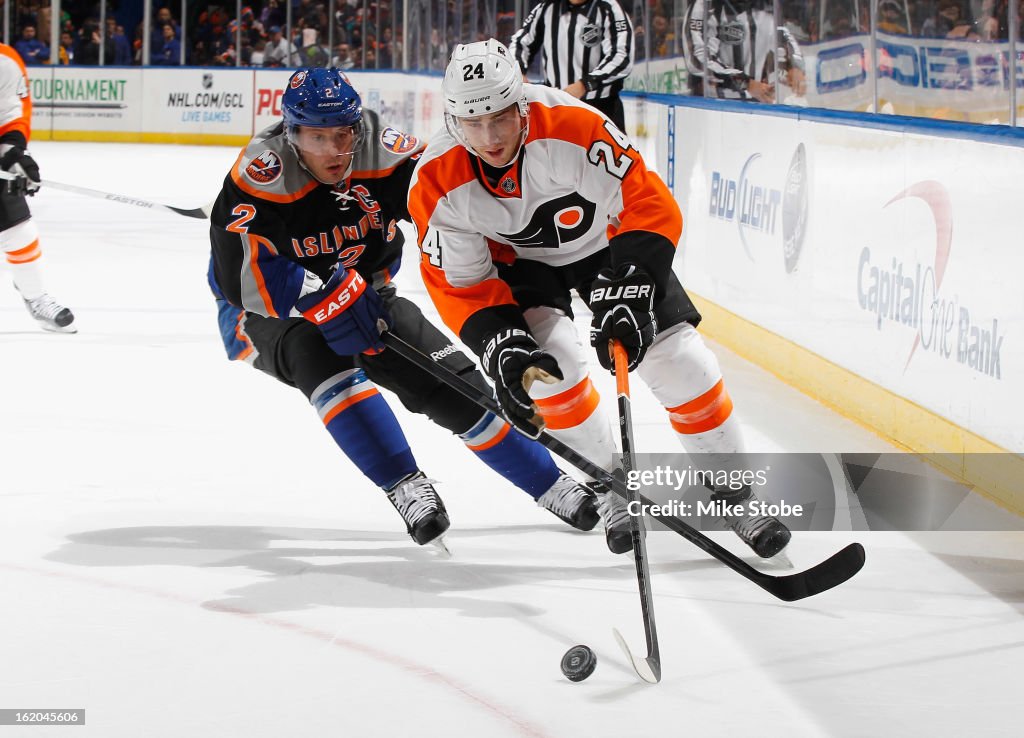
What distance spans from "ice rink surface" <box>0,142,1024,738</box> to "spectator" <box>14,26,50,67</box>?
1241 cm

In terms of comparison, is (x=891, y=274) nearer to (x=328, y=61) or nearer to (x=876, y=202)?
(x=876, y=202)

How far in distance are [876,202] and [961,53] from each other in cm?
45

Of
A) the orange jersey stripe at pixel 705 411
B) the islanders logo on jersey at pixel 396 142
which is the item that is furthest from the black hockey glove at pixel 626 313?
the islanders logo on jersey at pixel 396 142

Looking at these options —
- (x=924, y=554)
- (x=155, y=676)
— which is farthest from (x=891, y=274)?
(x=155, y=676)

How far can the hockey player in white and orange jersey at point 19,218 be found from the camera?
5.38 meters

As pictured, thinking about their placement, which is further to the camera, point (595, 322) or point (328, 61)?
point (328, 61)

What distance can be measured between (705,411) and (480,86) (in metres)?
0.77

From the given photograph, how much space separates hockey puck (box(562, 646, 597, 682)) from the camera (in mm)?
2107

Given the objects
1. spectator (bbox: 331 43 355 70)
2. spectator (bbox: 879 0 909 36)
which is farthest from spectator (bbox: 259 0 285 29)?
spectator (bbox: 879 0 909 36)

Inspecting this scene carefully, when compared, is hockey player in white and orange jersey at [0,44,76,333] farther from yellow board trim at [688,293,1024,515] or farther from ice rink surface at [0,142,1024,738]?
yellow board trim at [688,293,1024,515]

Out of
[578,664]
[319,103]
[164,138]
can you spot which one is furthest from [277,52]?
[578,664]

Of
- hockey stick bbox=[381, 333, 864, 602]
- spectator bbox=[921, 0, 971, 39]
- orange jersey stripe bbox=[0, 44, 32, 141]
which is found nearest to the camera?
hockey stick bbox=[381, 333, 864, 602]

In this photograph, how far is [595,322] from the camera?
2.48m

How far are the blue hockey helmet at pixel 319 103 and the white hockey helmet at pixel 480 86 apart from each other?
31 centimetres
